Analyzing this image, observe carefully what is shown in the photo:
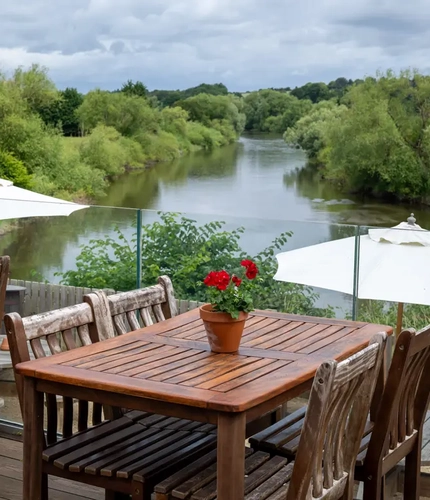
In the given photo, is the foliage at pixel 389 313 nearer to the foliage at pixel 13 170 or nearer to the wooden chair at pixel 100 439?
the wooden chair at pixel 100 439

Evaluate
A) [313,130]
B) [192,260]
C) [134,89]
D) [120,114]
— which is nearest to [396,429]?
[192,260]

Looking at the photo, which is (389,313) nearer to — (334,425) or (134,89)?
(334,425)

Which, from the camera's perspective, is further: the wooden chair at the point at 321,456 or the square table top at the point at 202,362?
the square table top at the point at 202,362

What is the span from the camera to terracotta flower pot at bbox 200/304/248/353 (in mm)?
2639

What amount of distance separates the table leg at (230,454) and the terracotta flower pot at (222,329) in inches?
20.6

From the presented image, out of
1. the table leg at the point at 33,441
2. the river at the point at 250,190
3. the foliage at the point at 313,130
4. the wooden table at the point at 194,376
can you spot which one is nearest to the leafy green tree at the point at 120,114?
the river at the point at 250,190

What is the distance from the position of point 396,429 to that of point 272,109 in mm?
59655

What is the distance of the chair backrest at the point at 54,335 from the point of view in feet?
8.23

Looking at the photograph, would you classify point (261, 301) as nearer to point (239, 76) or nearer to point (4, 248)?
point (4, 248)

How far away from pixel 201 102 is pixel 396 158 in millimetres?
17411

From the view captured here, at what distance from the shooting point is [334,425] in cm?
222

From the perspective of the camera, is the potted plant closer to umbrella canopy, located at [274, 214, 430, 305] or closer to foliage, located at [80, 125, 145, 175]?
umbrella canopy, located at [274, 214, 430, 305]

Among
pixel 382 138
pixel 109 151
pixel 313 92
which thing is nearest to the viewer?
pixel 382 138

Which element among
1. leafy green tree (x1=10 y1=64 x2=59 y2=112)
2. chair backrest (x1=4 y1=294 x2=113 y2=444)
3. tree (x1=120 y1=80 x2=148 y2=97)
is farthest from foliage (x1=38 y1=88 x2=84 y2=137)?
chair backrest (x1=4 y1=294 x2=113 y2=444)
